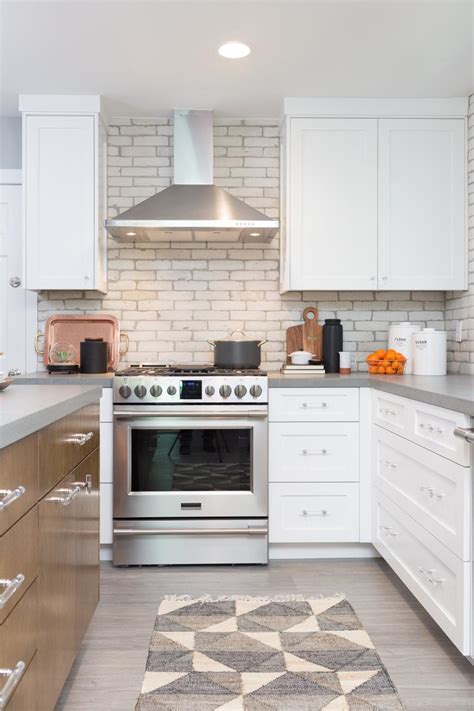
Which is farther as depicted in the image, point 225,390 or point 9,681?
point 225,390

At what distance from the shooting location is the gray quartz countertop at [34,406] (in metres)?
1.20

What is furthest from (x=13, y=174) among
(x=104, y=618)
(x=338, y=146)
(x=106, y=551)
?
(x=104, y=618)

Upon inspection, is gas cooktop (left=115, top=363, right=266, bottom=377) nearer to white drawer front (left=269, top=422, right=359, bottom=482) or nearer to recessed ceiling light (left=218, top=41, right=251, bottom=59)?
white drawer front (left=269, top=422, right=359, bottom=482)

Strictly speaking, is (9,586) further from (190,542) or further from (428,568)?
(190,542)

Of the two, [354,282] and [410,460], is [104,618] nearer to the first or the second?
[410,460]

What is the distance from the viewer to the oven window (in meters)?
3.13

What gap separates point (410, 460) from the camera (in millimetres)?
2494

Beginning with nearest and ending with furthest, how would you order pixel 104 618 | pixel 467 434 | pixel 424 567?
pixel 467 434
pixel 424 567
pixel 104 618

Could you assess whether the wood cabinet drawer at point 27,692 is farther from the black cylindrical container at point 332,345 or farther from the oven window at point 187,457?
the black cylindrical container at point 332,345

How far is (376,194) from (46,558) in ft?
9.02

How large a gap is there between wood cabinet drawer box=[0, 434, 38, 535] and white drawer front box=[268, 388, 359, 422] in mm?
1843

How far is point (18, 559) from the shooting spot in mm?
1305

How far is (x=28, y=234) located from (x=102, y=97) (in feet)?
2.89

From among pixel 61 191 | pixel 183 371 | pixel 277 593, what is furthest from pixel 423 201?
pixel 277 593
